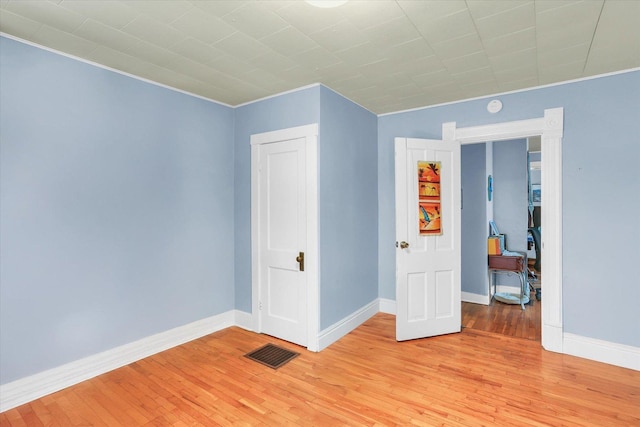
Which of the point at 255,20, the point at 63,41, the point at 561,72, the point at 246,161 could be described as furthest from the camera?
the point at 246,161

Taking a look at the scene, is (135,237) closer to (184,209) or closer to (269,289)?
(184,209)

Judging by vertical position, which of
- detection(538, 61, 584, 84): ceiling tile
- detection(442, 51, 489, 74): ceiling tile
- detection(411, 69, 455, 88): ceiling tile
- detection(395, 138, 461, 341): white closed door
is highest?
detection(411, 69, 455, 88): ceiling tile

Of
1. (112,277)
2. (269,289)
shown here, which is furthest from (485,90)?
(112,277)

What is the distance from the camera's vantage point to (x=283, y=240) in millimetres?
3447

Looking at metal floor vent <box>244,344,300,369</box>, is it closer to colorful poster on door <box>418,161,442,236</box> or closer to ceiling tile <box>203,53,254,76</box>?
colorful poster on door <box>418,161,442,236</box>

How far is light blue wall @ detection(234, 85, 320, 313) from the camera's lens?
347cm

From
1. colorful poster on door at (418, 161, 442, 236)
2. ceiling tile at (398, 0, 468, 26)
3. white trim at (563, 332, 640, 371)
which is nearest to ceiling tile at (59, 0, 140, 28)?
ceiling tile at (398, 0, 468, 26)

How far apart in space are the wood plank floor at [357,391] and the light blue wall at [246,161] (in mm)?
835

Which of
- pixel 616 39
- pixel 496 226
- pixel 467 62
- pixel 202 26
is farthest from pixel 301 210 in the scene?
pixel 496 226

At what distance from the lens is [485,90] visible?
3.34 meters

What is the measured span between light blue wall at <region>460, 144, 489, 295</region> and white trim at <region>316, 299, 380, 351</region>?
1.58 m

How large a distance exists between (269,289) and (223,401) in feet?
4.38

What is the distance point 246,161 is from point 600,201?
3652mm

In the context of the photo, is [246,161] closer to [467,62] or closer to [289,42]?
[289,42]
